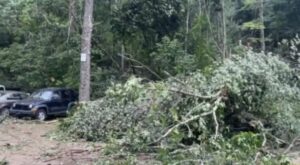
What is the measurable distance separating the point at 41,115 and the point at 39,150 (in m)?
8.65

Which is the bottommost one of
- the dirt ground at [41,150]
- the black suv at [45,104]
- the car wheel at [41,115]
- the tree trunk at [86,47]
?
the dirt ground at [41,150]

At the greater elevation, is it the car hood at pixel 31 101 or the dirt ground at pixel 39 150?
the car hood at pixel 31 101

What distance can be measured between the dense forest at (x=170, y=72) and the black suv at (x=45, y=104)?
1.52 m

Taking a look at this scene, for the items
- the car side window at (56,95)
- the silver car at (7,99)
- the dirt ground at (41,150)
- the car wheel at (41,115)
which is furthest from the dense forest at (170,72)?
the car wheel at (41,115)

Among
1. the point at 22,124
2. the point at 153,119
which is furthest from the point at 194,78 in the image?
the point at 22,124

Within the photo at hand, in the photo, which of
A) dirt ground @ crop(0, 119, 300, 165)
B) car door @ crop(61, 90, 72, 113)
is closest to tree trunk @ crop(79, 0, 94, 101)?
car door @ crop(61, 90, 72, 113)

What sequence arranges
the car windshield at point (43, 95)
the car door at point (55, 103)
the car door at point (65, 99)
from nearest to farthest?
the car door at point (55, 103) → the car windshield at point (43, 95) → the car door at point (65, 99)

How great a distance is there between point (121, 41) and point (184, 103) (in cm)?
1292

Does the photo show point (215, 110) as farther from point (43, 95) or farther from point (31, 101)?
point (43, 95)

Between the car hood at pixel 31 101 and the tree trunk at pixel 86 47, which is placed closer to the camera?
the tree trunk at pixel 86 47

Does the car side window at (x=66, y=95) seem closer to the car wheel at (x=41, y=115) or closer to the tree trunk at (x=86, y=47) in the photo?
the car wheel at (x=41, y=115)

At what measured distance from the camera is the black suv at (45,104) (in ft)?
64.8

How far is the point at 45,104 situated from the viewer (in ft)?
66.4

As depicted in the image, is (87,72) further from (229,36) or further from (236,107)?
(229,36)
